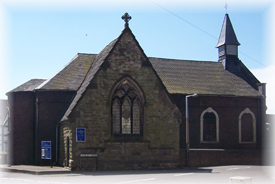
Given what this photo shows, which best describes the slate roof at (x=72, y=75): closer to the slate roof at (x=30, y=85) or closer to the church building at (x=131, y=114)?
the church building at (x=131, y=114)

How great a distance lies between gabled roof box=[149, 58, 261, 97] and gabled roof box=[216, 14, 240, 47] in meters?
2.71

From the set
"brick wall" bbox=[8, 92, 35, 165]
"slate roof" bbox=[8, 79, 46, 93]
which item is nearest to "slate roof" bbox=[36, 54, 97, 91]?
"slate roof" bbox=[8, 79, 46, 93]

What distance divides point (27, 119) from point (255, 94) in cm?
1946

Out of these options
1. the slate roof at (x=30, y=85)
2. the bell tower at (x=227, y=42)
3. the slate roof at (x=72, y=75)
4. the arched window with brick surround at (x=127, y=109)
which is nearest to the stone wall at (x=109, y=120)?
the arched window with brick surround at (x=127, y=109)

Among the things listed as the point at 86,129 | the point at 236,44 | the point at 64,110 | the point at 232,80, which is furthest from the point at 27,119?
the point at 236,44

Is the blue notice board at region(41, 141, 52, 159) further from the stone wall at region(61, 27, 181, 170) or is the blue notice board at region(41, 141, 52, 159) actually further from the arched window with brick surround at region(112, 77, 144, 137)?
the arched window with brick surround at region(112, 77, 144, 137)

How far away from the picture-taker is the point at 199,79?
3762cm

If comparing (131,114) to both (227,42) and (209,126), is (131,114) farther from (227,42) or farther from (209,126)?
(227,42)

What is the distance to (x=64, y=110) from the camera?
29.6 metres

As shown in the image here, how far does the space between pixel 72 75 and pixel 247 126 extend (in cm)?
1602

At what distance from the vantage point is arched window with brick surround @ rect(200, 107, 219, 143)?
35438 millimetres

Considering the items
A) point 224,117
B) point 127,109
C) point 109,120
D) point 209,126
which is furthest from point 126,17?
point 224,117

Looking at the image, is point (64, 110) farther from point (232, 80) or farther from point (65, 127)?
point (232, 80)

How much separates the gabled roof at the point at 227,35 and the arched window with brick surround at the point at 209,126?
9.10 meters
